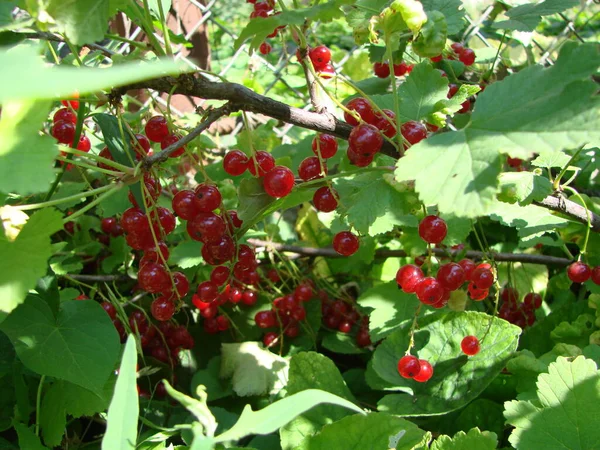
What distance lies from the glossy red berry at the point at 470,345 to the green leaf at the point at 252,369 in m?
0.40

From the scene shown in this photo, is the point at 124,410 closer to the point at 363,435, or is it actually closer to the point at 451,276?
the point at 363,435

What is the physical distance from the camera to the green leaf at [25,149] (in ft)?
1.59

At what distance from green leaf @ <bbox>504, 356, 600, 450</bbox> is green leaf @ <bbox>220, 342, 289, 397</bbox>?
513 mm

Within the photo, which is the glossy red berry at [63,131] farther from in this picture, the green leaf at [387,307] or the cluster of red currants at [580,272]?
the cluster of red currants at [580,272]

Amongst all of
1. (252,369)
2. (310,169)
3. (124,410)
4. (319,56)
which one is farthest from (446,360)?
(124,410)

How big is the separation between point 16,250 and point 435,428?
2.76 ft

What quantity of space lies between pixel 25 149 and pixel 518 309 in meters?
1.11

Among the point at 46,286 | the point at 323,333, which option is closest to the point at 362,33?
the point at 46,286

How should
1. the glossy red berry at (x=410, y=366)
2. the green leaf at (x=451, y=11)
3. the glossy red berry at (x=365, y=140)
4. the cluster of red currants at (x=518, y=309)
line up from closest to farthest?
the glossy red berry at (x=365, y=140)
the glossy red berry at (x=410, y=366)
the green leaf at (x=451, y=11)
the cluster of red currants at (x=518, y=309)

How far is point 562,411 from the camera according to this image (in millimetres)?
831

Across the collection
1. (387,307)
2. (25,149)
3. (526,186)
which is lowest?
(387,307)

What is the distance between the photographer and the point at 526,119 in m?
0.59

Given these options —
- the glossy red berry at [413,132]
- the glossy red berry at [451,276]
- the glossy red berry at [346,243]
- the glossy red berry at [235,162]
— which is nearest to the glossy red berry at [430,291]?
the glossy red berry at [451,276]

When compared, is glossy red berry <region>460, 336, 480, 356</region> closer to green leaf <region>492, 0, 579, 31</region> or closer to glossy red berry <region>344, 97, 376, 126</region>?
glossy red berry <region>344, 97, 376, 126</region>
